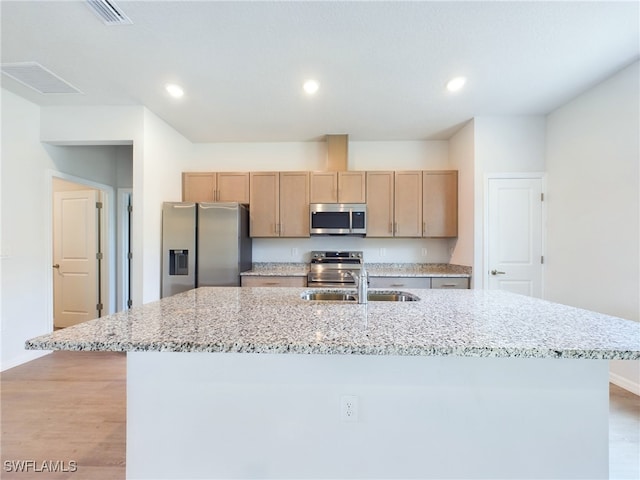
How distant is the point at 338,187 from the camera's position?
3.80m

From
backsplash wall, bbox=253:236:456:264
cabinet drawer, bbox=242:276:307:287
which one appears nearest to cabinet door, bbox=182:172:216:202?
backsplash wall, bbox=253:236:456:264

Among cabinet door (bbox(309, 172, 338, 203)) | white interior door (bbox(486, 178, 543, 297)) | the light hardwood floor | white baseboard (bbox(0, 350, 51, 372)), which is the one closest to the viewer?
the light hardwood floor

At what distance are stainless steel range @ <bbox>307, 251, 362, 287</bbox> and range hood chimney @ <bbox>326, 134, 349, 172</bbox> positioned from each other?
1153mm

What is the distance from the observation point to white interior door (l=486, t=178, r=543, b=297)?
3316 millimetres

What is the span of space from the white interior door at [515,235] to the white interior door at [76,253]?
5162 mm

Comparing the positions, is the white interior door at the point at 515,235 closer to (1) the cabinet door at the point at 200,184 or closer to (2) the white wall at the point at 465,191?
(2) the white wall at the point at 465,191

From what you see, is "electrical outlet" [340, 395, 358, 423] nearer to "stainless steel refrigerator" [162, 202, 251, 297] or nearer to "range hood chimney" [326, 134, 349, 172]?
"stainless steel refrigerator" [162, 202, 251, 297]

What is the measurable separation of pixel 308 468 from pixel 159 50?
280 centimetres

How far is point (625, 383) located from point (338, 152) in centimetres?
359

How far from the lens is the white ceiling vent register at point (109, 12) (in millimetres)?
1725

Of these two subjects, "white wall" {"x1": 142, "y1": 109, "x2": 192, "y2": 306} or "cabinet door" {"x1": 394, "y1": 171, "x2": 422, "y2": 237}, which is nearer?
"white wall" {"x1": 142, "y1": 109, "x2": 192, "y2": 306}

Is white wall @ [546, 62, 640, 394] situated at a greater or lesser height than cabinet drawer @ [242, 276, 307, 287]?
greater

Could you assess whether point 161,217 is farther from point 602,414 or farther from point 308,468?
point 602,414

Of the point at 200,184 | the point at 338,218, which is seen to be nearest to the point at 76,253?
the point at 200,184
